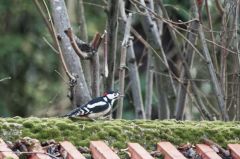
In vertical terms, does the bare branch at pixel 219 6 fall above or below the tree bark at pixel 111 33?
above

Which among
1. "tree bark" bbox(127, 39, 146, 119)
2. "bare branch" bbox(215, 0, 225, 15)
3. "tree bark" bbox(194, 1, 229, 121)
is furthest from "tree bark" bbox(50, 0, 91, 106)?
"tree bark" bbox(127, 39, 146, 119)

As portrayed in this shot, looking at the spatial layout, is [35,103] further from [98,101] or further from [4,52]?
[98,101]

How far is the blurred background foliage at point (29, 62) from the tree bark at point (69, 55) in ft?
17.4

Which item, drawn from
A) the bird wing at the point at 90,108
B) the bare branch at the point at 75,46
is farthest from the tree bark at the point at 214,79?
the bird wing at the point at 90,108

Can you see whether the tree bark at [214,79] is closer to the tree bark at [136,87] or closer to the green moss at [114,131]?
the tree bark at [136,87]

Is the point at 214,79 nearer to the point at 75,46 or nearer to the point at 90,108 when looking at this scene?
the point at 75,46

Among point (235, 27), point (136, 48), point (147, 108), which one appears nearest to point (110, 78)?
point (235, 27)

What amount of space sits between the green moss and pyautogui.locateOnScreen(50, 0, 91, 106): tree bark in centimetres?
153

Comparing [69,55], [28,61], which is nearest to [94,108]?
[69,55]

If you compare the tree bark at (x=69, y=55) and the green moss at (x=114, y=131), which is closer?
the green moss at (x=114, y=131)

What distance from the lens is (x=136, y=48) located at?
44.8 feet

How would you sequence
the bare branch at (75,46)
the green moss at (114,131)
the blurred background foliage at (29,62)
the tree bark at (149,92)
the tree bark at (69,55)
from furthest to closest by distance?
1. the blurred background foliage at (29,62)
2. the tree bark at (149,92)
3. the tree bark at (69,55)
4. the bare branch at (75,46)
5. the green moss at (114,131)

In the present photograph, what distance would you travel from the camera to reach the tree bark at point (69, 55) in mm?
5836

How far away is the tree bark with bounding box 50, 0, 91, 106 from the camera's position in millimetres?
5836
